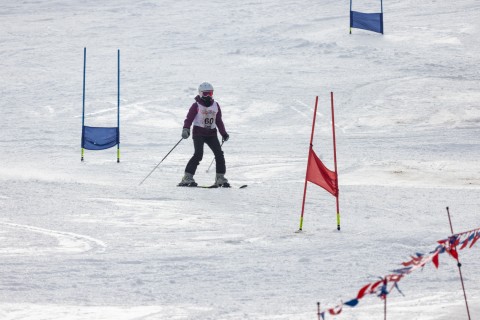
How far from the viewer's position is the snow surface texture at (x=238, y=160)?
798cm

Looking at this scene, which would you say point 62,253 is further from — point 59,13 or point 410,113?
point 59,13

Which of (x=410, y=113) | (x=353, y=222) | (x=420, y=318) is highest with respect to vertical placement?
(x=420, y=318)

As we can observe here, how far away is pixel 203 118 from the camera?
517 inches

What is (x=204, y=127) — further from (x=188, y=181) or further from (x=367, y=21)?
(x=367, y=21)

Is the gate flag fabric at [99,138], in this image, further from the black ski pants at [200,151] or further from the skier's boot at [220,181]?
the skier's boot at [220,181]

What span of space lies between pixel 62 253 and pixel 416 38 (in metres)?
18.2

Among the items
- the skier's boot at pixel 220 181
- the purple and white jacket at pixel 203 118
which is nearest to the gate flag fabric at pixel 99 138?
the purple and white jacket at pixel 203 118

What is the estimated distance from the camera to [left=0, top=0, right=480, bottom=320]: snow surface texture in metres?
7.98

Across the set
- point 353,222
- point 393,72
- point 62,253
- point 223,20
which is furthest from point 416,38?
point 62,253

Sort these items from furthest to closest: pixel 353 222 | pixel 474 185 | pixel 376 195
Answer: pixel 474 185 → pixel 376 195 → pixel 353 222

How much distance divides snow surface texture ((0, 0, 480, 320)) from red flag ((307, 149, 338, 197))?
18.1 inches

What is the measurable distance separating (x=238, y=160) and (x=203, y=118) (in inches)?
122

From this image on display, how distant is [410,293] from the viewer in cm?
783

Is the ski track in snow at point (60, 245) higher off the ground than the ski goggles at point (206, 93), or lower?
lower
